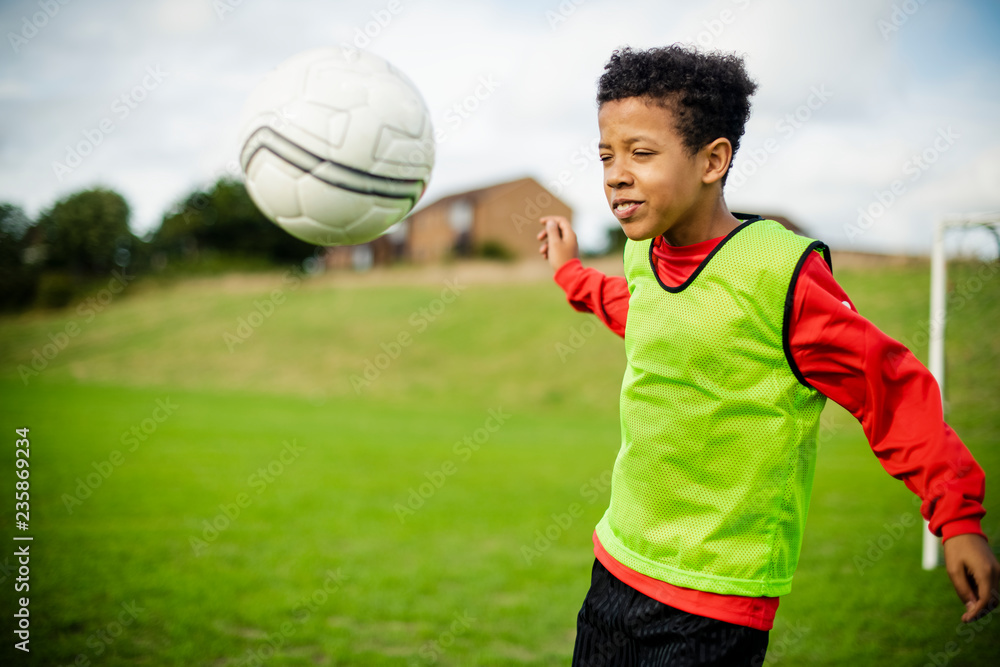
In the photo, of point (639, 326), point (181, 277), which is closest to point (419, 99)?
point (639, 326)

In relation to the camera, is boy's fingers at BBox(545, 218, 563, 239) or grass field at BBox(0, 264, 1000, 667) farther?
grass field at BBox(0, 264, 1000, 667)

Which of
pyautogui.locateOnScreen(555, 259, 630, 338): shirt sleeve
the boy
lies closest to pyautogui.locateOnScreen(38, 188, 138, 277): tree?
A: pyautogui.locateOnScreen(555, 259, 630, 338): shirt sleeve

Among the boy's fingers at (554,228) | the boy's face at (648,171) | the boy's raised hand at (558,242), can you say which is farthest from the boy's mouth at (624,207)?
the boy's fingers at (554,228)

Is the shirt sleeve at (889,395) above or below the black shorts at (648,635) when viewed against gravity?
above

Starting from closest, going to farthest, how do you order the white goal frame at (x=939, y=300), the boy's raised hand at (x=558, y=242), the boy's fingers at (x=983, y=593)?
the boy's fingers at (x=983, y=593)
the boy's raised hand at (x=558, y=242)
the white goal frame at (x=939, y=300)

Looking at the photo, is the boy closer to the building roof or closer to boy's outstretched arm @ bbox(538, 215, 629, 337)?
boy's outstretched arm @ bbox(538, 215, 629, 337)

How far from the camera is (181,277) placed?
111 feet

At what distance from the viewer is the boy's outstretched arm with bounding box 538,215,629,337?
2.30m

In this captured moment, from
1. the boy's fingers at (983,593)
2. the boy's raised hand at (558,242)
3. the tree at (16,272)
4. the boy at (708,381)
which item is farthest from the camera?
the tree at (16,272)

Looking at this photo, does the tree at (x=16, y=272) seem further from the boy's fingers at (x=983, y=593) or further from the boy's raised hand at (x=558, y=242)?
the boy's fingers at (x=983, y=593)

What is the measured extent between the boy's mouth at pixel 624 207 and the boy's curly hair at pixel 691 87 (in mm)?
206

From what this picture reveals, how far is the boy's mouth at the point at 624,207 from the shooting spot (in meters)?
1.74

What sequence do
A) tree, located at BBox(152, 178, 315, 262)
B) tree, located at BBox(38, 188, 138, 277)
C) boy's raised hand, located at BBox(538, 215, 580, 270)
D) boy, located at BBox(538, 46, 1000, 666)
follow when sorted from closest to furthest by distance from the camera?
boy, located at BBox(538, 46, 1000, 666), boy's raised hand, located at BBox(538, 215, 580, 270), tree, located at BBox(38, 188, 138, 277), tree, located at BBox(152, 178, 315, 262)

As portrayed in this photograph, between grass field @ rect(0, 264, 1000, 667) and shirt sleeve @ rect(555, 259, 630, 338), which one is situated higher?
shirt sleeve @ rect(555, 259, 630, 338)
